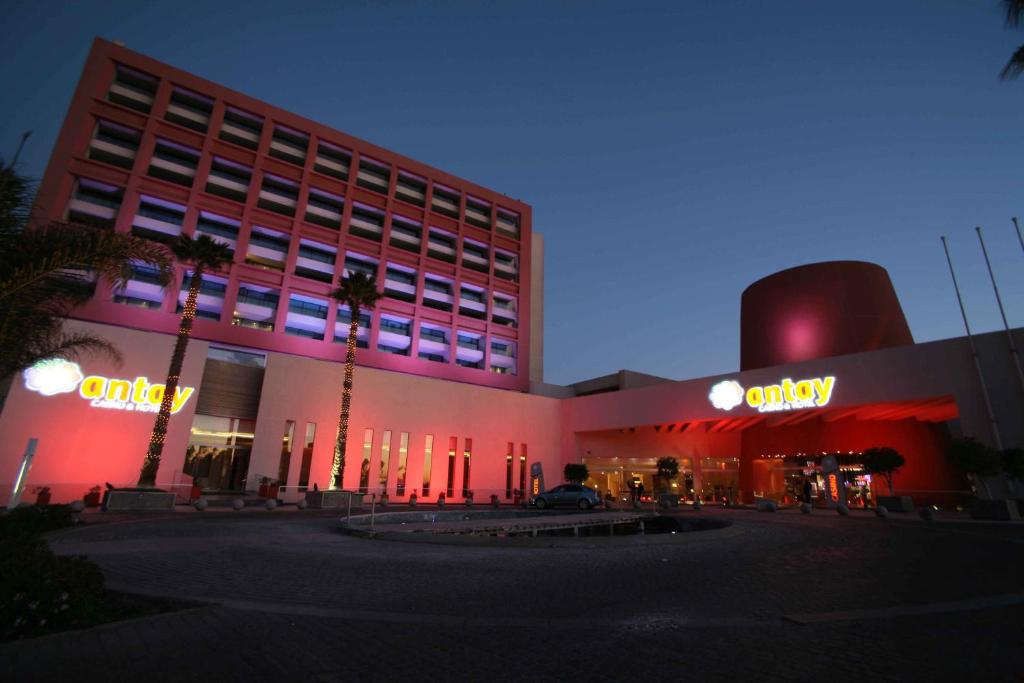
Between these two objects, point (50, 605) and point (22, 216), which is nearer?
point (50, 605)

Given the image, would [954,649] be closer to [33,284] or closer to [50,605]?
[50,605]

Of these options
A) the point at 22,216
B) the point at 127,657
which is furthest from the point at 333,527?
the point at 127,657

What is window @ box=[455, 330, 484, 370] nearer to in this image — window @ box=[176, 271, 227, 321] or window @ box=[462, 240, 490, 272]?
window @ box=[462, 240, 490, 272]

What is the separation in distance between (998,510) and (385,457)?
34.6 m

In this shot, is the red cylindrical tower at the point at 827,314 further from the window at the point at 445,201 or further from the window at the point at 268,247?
the window at the point at 268,247

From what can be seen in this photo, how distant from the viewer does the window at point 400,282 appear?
5022 cm

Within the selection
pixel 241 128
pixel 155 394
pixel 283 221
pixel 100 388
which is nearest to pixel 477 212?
pixel 283 221

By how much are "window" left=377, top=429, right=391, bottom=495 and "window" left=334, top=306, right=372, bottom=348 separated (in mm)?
11800

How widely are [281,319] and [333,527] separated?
3018 centimetres

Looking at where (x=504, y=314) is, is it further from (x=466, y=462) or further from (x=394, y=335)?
(x=466, y=462)

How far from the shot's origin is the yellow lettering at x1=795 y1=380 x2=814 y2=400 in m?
29.5

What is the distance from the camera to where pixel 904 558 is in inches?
419

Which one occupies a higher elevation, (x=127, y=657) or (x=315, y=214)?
(x=315, y=214)

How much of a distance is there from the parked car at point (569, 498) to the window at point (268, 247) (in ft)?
103
